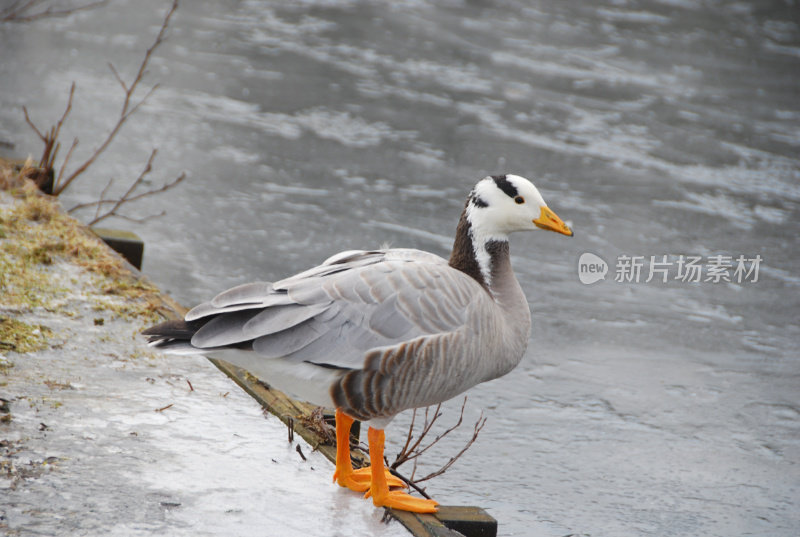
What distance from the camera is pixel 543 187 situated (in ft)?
30.1

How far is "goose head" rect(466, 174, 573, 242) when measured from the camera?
12.5 ft

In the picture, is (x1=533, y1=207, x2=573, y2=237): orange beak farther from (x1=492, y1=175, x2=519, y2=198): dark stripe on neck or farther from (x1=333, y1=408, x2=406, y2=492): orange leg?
(x1=333, y1=408, x2=406, y2=492): orange leg

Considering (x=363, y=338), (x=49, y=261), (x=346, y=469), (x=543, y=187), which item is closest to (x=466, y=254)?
(x=363, y=338)

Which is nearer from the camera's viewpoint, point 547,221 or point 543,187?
point 547,221

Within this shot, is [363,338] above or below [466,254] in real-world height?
below

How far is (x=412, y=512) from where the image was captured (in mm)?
3396

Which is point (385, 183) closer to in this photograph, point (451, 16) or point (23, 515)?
point (23, 515)

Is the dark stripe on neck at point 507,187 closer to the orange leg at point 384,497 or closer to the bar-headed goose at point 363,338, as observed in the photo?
the bar-headed goose at point 363,338

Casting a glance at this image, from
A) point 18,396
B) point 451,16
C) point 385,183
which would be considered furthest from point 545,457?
point 451,16

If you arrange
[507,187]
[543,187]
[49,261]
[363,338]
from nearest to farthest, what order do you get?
[363,338] → [507,187] → [49,261] → [543,187]

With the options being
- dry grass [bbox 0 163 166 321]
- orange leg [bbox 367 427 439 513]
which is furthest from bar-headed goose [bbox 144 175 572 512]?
dry grass [bbox 0 163 166 321]

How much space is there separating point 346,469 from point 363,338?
0.52 metres

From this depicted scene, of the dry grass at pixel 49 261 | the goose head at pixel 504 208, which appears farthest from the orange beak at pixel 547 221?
the dry grass at pixel 49 261

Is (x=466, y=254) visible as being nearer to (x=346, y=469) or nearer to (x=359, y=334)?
(x=359, y=334)
